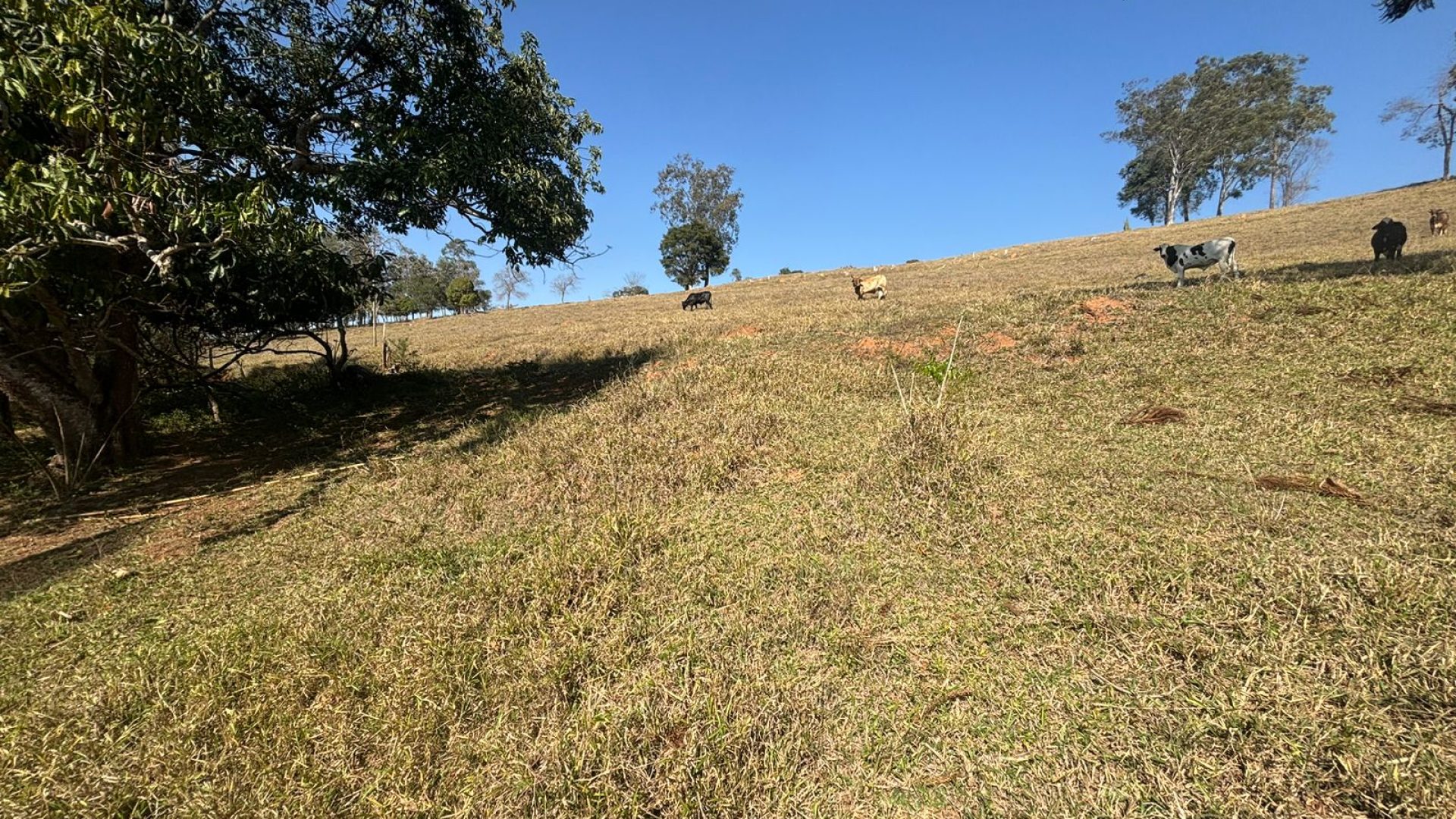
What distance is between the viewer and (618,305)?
33031 mm

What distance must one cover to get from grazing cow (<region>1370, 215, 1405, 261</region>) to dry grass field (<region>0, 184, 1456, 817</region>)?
172 inches

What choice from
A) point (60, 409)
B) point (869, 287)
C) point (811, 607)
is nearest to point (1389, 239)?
point (869, 287)

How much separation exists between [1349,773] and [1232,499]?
7.52 ft

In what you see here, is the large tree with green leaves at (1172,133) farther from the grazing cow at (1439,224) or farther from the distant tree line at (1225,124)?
the grazing cow at (1439,224)

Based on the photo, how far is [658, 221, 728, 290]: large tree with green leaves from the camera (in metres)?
48.0

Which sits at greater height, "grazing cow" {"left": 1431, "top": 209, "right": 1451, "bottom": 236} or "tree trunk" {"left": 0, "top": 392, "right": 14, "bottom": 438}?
"grazing cow" {"left": 1431, "top": 209, "right": 1451, "bottom": 236}

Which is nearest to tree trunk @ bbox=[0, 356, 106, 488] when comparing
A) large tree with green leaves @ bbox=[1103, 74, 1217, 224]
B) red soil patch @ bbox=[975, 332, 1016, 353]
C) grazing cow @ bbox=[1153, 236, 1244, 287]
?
red soil patch @ bbox=[975, 332, 1016, 353]

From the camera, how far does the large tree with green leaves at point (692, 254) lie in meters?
48.0

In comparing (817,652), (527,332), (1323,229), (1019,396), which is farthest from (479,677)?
(1323,229)

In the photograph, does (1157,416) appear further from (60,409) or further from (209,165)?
(60,409)

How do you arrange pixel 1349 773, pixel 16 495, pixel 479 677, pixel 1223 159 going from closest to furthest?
pixel 1349 773 → pixel 479 677 → pixel 16 495 → pixel 1223 159

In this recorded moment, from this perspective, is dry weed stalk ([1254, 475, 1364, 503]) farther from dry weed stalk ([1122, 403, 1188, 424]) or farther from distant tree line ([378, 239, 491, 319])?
distant tree line ([378, 239, 491, 319])

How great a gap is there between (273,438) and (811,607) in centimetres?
904

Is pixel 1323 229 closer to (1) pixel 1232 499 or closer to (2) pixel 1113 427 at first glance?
(2) pixel 1113 427
